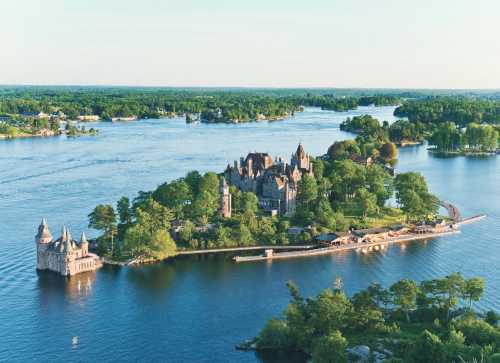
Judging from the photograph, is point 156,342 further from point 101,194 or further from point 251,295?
point 101,194

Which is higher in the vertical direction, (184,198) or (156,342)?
(184,198)

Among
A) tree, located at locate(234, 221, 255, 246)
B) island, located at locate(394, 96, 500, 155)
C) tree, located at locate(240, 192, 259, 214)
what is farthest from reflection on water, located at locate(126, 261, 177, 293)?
island, located at locate(394, 96, 500, 155)

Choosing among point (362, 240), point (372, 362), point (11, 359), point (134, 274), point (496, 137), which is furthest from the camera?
point (496, 137)

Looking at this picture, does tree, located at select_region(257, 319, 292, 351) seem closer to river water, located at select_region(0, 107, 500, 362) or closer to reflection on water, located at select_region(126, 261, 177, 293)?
river water, located at select_region(0, 107, 500, 362)

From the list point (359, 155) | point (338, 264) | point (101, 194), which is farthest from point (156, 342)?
point (359, 155)

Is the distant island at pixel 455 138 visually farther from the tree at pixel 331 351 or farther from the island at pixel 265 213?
the tree at pixel 331 351

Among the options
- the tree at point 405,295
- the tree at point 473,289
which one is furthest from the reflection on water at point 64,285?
the tree at point 473,289
